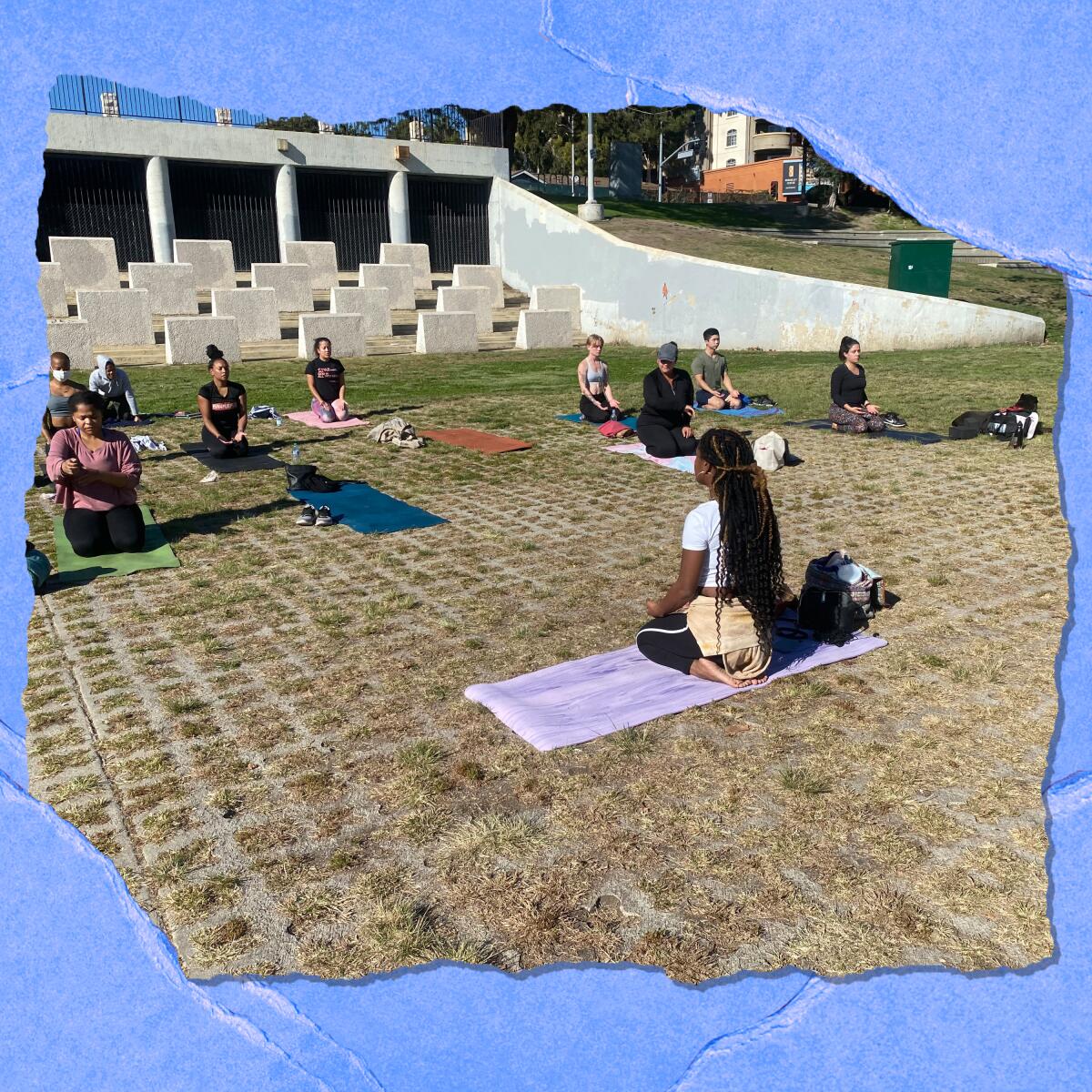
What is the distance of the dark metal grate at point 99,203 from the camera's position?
25969 millimetres

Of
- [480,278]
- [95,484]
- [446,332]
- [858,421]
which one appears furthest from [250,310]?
[95,484]

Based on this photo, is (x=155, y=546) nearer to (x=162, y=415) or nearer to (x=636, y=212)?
(x=162, y=415)

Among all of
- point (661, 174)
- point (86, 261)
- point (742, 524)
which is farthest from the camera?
point (661, 174)

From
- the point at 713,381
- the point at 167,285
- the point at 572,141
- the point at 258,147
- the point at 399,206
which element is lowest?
the point at 713,381

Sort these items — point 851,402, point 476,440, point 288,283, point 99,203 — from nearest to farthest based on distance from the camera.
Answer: point 476,440 < point 851,402 < point 288,283 < point 99,203

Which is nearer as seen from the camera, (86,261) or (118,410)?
(118,410)

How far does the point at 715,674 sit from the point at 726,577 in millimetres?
672

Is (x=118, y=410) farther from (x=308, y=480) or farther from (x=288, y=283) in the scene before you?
(x=288, y=283)

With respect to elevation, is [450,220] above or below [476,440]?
above

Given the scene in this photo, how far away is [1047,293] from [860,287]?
224 inches

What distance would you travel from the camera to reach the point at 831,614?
6215 mm

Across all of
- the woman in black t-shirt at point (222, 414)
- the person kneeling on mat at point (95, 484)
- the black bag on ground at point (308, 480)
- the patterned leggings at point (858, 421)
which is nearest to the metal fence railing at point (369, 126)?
the woman in black t-shirt at point (222, 414)

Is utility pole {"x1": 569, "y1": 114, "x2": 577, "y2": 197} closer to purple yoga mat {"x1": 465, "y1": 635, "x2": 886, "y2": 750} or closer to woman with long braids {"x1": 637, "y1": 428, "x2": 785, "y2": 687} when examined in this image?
purple yoga mat {"x1": 465, "y1": 635, "x2": 886, "y2": 750}

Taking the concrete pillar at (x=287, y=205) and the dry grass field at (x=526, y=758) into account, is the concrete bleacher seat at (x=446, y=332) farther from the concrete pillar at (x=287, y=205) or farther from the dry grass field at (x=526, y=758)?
the dry grass field at (x=526, y=758)
